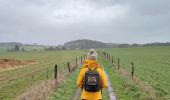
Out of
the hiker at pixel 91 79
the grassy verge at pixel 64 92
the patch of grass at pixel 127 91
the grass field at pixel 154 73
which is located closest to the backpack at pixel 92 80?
the hiker at pixel 91 79

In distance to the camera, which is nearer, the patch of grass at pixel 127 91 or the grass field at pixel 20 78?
the patch of grass at pixel 127 91

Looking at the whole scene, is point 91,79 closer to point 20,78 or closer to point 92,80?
point 92,80

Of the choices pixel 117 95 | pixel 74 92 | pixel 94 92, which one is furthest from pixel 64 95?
pixel 94 92

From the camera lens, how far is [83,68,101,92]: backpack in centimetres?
874

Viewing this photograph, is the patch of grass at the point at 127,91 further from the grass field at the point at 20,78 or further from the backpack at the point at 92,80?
the backpack at the point at 92,80

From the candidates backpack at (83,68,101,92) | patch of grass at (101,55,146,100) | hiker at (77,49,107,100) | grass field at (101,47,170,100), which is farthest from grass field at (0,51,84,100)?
backpack at (83,68,101,92)

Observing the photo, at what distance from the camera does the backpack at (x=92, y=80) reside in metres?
8.74

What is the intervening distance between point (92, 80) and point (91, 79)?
0.03m

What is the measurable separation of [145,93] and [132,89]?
2.07 meters

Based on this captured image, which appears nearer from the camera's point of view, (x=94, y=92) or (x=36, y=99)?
(x=94, y=92)

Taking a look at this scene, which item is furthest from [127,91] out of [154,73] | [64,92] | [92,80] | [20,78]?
[20,78]

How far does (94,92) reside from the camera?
905 cm

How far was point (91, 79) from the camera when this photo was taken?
873cm

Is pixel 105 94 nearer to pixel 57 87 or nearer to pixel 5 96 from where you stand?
pixel 57 87
